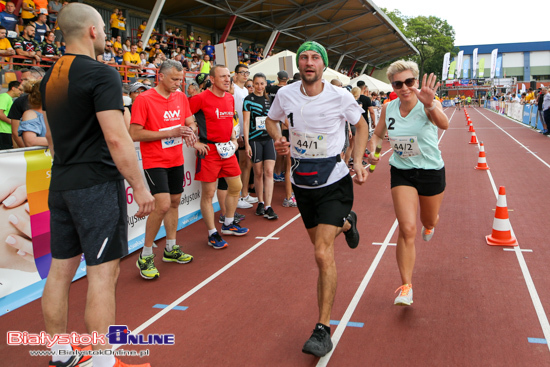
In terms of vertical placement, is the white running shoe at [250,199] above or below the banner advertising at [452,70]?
below

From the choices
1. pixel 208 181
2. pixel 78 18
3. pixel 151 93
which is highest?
pixel 78 18

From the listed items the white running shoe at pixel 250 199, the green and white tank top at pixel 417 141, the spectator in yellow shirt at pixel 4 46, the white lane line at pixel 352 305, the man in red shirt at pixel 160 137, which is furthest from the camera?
the spectator in yellow shirt at pixel 4 46

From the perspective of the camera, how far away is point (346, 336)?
343cm

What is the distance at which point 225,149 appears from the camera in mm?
5773

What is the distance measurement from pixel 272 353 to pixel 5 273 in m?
2.77

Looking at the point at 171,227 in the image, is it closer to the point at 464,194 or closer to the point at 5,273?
the point at 5,273

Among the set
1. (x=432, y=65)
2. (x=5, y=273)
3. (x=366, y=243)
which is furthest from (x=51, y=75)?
(x=432, y=65)

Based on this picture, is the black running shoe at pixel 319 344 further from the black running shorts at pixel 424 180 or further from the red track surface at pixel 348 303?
the black running shorts at pixel 424 180

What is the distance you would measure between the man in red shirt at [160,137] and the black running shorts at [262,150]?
2.29 meters

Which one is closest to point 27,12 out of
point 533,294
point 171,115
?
point 171,115

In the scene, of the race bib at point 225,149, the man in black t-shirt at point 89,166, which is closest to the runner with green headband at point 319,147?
the man in black t-shirt at point 89,166

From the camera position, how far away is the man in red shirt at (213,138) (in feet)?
18.5

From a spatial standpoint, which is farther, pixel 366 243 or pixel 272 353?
pixel 366 243

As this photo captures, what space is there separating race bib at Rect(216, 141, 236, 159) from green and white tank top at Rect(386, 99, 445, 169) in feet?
7.98
